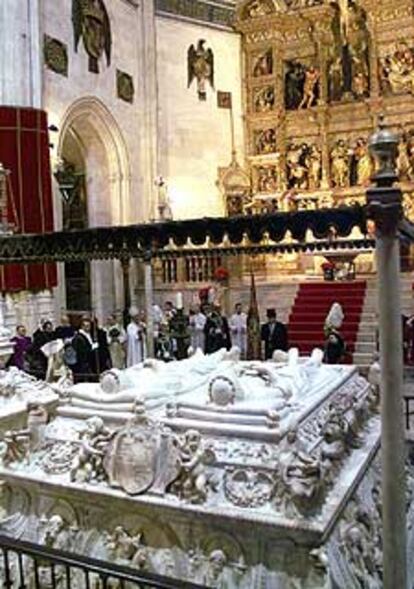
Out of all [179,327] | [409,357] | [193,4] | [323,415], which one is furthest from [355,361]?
[193,4]

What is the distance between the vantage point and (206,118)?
60.3ft

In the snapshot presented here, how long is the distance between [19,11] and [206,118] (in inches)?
277

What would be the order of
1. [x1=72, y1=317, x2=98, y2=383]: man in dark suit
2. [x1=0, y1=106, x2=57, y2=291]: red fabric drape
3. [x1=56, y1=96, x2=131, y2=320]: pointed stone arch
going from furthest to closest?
[x1=56, y1=96, x2=131, y2=320]: pointed stone arch < [x1=0, y1=106, x2=57, y2=291]: red fabric drape < [x1=72, y1=317, x2=98, y2=383]: man in dark suit

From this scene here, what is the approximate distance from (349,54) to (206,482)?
15.5 metres

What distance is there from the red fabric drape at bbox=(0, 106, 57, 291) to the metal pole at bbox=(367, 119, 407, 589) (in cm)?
→ 909

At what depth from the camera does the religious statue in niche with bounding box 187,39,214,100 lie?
1806cm

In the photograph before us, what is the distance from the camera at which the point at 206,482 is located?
4.17 metres

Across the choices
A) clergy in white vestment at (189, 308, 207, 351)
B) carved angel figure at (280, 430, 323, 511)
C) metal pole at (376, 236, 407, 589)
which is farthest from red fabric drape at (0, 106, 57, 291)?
metal pole at (376, 236, 407, 589)

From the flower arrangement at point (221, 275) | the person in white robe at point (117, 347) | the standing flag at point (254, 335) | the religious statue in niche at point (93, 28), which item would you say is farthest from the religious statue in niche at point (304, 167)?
the person in white robe at point (117, 347)

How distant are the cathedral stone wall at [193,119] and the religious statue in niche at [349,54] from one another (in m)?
2.70

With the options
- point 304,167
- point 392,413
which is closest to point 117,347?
point 392,413

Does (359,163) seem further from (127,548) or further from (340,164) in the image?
(127,548)

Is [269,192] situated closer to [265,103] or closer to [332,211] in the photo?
[265,103]

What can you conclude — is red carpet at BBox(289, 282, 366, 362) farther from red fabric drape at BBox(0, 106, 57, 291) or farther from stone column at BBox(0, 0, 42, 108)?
stone column at BBox(0, 0, 42, 108)
